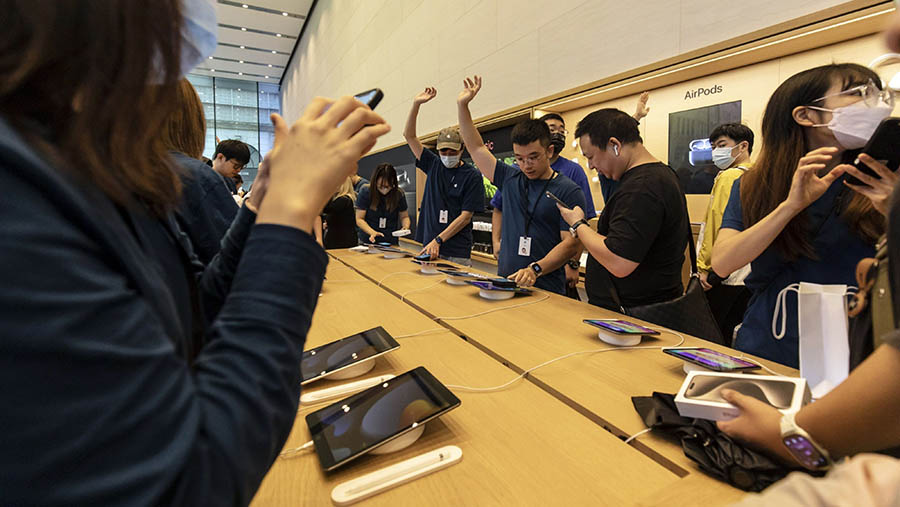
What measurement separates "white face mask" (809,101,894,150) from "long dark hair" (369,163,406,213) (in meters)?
3.29

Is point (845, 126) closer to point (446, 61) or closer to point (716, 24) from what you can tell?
point (716, 24)

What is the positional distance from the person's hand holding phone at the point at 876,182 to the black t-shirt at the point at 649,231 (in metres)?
0.53

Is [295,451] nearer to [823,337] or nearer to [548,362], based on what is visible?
[548,362]

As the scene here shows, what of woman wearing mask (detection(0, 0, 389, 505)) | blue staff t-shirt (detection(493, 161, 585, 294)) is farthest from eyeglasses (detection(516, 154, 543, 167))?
woman wearing mask (detection(0, 0, 389, 505))

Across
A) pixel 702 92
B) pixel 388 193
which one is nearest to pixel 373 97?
pixel 702 92

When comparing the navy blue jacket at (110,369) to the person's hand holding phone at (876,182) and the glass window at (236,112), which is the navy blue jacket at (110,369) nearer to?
the person's hand holding phone at (876,182)

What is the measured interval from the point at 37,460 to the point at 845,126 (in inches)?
72.7

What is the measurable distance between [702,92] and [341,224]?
331cm

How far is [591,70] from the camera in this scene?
335cm

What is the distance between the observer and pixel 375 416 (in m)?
0.78

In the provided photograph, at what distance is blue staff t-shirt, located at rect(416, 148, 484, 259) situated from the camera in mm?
3402

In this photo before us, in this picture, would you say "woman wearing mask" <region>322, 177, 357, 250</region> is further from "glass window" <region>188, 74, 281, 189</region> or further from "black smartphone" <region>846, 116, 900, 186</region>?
"glass window" <region>188, 74, 281, 189</region>

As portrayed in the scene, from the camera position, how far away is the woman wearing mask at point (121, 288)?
28 centimetres

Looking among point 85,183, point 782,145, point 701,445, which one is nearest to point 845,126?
point 782,145
